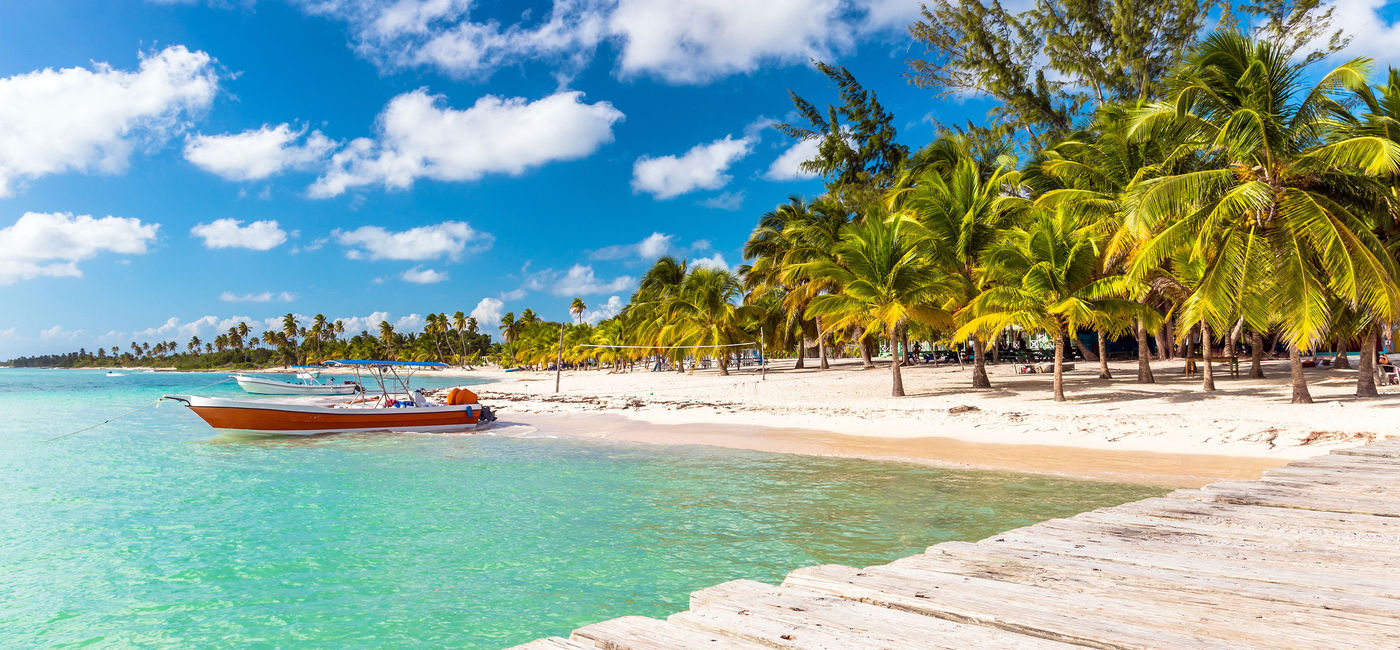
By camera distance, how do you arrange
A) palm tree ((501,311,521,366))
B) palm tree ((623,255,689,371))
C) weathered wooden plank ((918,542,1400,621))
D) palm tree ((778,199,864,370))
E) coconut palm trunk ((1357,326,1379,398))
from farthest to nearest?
1. palm tree ((501,311,521,366))
2. palm tree ((623,255,689,371))
3. palm tree ((778,199,864,370))
4. coconut palm trunk ((1357,326,1379,398))
5. weathered wooden plank ((918,542,1400,621))

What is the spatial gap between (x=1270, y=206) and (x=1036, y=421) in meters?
5.73

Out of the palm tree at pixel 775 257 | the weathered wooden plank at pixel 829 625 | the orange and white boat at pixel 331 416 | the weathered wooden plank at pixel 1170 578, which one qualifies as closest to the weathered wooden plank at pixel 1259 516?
the weathered wooden plank at pixel 1170 578

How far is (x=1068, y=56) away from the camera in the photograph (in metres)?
25.7

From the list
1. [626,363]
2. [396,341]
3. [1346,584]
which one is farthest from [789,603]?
[396,341]

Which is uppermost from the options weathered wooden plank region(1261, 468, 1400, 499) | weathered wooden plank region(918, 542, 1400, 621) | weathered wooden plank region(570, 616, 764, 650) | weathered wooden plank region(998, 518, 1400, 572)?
weathered wooden plank region(570, 616, 764, 650)

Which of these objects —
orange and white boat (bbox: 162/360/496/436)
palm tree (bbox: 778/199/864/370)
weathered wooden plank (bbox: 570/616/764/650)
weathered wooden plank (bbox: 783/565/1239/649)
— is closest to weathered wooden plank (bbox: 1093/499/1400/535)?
weathered wooden plank (bbox: 783/565/1239/649)

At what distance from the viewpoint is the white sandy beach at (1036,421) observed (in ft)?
35.2

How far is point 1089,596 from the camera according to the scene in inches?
97.5

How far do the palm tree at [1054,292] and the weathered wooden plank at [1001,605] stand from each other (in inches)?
588

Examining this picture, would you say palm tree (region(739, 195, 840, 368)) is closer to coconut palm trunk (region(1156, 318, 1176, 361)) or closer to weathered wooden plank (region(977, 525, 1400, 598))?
coconut palm trunk (region(1156, 318, 1176, 361))

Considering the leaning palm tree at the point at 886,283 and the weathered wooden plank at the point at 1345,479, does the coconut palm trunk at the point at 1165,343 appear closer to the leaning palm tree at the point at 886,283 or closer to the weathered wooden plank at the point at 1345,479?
the leaning palm tree at the point at 886,283

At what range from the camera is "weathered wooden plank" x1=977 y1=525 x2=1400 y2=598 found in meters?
2.62

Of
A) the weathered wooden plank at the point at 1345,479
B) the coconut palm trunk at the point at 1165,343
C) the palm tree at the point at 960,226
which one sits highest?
the palm tree at the point at 960,226

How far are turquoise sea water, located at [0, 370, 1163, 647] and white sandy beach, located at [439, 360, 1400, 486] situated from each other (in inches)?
58.2
